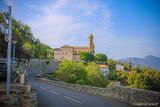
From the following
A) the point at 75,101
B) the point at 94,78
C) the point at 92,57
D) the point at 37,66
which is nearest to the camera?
the point at 75,101

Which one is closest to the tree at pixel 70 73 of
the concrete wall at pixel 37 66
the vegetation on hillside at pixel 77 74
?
the vegetation on hillside at pixel 77 74

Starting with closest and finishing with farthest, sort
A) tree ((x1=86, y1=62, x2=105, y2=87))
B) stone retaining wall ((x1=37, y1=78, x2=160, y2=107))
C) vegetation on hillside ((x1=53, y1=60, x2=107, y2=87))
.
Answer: stone retaining wall ((x1=37, y1=78, x2=160, y2=107)) → vegetation on hillside ((x1=53, y1=60, x2=107, y2=87)) → tree ((x1=86, y1=62, x2=105, y2=87))

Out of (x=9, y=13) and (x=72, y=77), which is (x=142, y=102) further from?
(x=72, y=77)

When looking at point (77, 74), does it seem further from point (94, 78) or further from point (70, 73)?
point (94, 78)

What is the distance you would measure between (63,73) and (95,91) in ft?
148

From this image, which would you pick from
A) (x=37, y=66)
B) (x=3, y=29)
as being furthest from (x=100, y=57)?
(x=3, y=29)

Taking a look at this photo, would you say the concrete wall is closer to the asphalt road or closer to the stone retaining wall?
the asphalt road

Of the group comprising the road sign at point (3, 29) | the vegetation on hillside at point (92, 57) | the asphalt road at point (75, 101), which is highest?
the vegetation on hillside at point (92, 57)

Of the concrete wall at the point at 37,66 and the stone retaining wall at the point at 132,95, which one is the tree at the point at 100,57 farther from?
the stone retaining wall at the point at 132,95


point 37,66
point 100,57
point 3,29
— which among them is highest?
point 100,57

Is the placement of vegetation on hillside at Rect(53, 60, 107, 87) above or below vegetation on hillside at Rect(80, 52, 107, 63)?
below

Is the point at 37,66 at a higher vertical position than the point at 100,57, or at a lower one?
lower

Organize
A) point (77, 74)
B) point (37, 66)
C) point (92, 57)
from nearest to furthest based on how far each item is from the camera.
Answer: point (37, 66) → point (77, 74) → point (92, 57)

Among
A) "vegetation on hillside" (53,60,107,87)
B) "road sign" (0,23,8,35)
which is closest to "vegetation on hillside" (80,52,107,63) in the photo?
"vegetation on hillside" (53,60,107,87)
